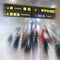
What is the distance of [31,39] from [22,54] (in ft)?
0.79

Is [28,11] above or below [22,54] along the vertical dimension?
above

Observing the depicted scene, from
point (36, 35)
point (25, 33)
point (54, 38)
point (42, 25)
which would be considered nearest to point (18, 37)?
point (25, 33)

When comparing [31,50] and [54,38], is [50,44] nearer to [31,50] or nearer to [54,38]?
[54,38]

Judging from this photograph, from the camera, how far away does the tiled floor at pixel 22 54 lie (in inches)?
77.9

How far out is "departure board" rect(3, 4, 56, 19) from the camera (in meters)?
1.99

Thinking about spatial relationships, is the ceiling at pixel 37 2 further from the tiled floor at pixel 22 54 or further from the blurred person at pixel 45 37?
the tiled floor at pixel 22 54

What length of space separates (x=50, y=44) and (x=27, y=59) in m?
0.39

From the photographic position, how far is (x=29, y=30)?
208cm

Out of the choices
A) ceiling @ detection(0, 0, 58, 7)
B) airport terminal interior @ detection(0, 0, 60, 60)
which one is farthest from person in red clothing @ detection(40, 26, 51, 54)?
ceiling @ detection(0, 0, 58, 7)

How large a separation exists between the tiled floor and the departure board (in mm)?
422

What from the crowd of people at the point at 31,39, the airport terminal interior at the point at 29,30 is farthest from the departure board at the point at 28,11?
the crowd of people at the point at 31,39

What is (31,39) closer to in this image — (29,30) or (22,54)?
(29,30)

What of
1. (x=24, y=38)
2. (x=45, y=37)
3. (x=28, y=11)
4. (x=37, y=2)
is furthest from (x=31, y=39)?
(x=37, y=2)

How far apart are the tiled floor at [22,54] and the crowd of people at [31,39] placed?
0.06m
